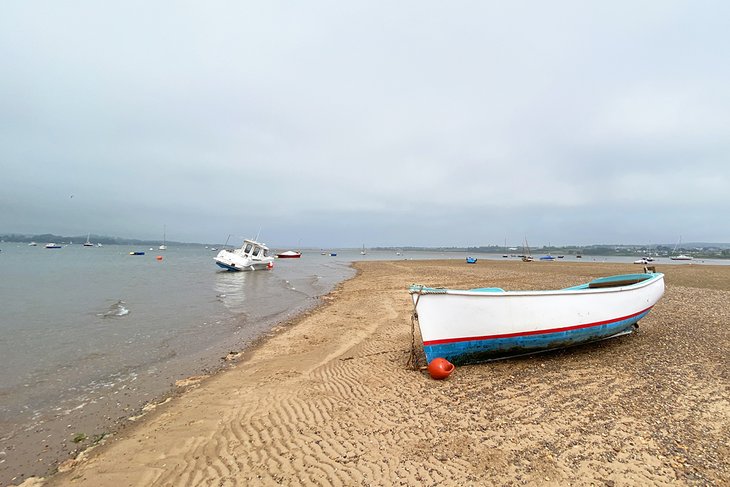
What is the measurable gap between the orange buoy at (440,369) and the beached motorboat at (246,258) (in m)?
35.5

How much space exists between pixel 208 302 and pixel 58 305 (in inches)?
257

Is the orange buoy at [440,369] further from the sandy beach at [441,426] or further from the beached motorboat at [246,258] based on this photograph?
the beached motorboat at [246,258]

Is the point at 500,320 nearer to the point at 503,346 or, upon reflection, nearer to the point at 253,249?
the point at 503,346

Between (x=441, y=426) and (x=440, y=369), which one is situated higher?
(x=440, y=369)

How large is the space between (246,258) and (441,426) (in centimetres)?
3813

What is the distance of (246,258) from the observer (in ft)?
131

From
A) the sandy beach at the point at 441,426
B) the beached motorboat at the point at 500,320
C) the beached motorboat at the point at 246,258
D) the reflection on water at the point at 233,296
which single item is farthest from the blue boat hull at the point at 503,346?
the beached motorboat at the point at 246,258

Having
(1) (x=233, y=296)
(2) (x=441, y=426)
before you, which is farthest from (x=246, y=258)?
(2) (x=441, y=426)

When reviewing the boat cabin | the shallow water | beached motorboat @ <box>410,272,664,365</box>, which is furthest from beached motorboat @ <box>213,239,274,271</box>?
beached motorboat @ <box>410,272,664,365</box>

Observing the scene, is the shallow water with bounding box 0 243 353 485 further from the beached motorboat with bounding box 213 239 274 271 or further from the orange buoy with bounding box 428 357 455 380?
the beached motorboat with bounding box 213 239 274 271

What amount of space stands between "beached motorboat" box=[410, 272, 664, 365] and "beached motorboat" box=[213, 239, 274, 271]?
35327 mm

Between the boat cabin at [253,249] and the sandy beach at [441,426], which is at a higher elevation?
the boat cabin at [253,249]

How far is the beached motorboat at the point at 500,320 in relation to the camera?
22.7 feet

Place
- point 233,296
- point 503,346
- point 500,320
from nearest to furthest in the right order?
point 500,320 → point 503,346 → point 233,296
